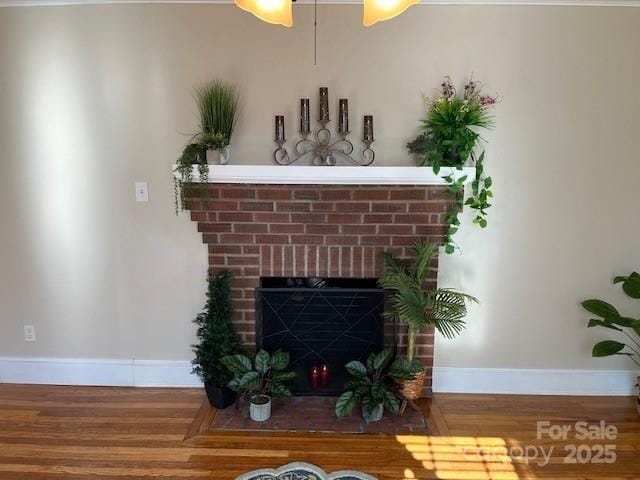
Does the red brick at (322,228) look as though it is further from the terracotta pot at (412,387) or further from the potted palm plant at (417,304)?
the terracotta pot at (412,387)

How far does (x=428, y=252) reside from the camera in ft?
7.66

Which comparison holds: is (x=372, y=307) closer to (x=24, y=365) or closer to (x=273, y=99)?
(x=273, y=99)

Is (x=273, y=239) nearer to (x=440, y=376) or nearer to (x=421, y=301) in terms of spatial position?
(x=421, y=301)

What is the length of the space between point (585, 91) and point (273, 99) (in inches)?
68.1

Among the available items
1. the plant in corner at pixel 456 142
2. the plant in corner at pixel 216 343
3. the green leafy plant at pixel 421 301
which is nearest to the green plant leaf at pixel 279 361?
the plant in corner at pixel 216 343

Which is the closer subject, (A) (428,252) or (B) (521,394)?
(A) (428,252)

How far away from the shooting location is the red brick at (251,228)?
99.7 inches

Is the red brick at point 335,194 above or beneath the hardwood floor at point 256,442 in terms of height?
above

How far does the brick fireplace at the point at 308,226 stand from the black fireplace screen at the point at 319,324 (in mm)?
88

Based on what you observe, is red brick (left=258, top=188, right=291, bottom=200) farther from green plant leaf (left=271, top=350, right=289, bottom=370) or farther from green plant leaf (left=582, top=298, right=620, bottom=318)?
green plant leaf (left=582, top=298, right=620, bottom=318)

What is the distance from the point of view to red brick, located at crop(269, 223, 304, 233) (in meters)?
2.53

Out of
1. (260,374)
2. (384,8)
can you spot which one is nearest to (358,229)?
(260,374)

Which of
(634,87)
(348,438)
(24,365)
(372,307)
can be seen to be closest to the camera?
(348,438)

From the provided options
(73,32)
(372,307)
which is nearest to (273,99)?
(73,32)
